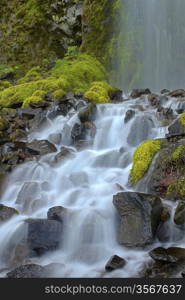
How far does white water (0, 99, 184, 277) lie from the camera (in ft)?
24.7

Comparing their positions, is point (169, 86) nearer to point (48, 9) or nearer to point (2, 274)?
point (48, 9)

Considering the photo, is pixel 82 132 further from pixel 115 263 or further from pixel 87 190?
pixel 115 263

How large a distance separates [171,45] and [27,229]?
54.2ft

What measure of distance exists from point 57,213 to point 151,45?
1583cm

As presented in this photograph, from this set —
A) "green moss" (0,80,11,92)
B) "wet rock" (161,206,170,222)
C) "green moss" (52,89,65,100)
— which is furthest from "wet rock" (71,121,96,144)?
"green moss" (0,80,11,92)

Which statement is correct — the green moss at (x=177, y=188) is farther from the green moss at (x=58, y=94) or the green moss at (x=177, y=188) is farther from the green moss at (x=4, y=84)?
the green moss at (x=4, y=84)

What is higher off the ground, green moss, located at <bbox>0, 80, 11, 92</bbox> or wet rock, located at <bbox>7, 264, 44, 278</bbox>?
green moss, located at <bbox>0, 80, 11, 92</bbox>

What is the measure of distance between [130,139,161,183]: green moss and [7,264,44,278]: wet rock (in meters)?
3.61

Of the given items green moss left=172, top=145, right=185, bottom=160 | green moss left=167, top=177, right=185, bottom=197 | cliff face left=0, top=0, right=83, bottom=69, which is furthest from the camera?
cliff face left=0, top=0, right=83, bottom=69

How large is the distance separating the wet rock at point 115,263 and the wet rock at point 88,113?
701 cm

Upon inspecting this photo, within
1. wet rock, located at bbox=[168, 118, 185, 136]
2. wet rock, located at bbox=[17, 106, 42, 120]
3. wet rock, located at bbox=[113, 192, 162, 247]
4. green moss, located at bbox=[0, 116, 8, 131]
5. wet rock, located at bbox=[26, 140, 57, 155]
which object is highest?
wet rock, located at bbox=[17, 106, 42, 120]

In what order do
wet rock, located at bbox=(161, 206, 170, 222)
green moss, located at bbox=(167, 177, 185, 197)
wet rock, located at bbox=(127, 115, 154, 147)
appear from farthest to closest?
1. wet rock, located at bbox=(127, 115, 154, 147)
2. green moss, located at bbox=(167, 177, 185, 197)
3. wet rock, located at bbox=(161, 206, 170, 222)

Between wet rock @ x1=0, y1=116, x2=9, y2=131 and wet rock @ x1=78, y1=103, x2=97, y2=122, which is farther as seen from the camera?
wet rock @ x1=0, y1=116, x2=9, y2=131

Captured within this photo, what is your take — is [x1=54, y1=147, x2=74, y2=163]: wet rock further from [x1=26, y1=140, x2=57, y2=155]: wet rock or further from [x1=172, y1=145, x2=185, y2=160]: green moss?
[x1=172, y1=145, x2=185, y2=160]: green moss
